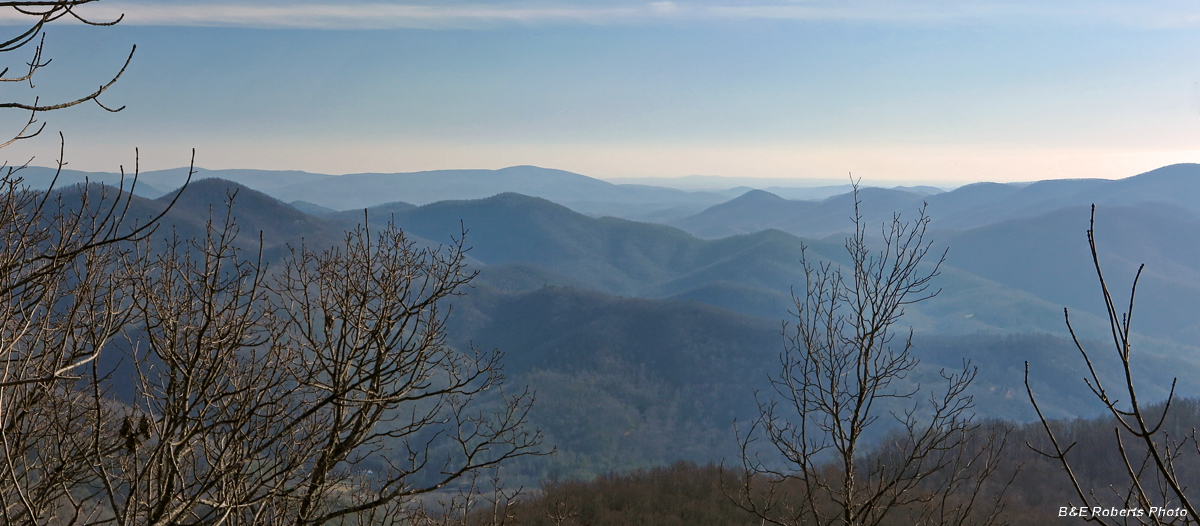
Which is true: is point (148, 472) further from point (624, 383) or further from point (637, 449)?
point (624, 383)

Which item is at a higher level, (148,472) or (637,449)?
(148,472)

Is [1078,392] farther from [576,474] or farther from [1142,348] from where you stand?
[576,474]

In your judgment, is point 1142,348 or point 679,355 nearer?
point 679,355

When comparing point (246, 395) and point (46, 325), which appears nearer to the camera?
point (246, 395)

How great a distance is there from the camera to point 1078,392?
139625mm

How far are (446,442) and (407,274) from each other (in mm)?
105693

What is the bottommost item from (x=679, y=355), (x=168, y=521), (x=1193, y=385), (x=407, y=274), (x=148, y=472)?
(x=1193, y=385)

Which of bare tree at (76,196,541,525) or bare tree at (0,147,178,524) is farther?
bare tree at (76,196,541,525)

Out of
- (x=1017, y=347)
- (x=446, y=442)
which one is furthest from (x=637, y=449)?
(x=1017, y=347)

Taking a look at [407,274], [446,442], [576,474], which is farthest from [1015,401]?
[407,274]

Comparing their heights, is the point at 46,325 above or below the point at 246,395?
above

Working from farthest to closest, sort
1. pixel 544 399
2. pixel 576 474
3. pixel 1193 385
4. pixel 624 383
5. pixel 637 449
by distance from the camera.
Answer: pixel 1193 385
pixel 624 383
pixel 544 399
pixel 637 449
pixel 576 474

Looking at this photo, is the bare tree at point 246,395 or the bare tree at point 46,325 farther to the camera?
the bare tree at point 246,395

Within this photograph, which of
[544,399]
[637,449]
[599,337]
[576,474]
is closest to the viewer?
[576,474]
